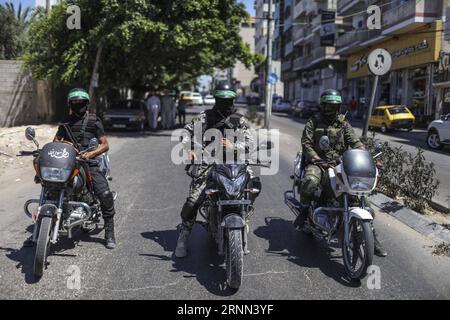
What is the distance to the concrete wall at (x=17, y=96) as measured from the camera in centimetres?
2152

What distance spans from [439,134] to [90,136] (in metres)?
15.7

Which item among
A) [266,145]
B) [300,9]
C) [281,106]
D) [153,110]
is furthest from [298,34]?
[266,145]

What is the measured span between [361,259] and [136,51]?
18.7 m

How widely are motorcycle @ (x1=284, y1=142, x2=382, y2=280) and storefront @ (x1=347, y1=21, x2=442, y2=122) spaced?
21.7 m

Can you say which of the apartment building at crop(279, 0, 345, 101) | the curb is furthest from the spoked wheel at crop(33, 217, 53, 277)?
the apartment building at crop(279, 0, 345, 101)

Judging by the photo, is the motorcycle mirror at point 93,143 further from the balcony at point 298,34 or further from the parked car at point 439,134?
the balcony at point 298,34

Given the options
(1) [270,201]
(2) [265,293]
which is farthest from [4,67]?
(2) [265,293]

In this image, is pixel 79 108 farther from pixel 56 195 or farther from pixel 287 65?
pixel 287 65

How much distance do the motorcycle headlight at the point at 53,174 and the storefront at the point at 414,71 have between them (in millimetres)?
23035

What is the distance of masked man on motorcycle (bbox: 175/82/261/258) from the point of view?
538cm

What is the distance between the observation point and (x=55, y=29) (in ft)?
72.2

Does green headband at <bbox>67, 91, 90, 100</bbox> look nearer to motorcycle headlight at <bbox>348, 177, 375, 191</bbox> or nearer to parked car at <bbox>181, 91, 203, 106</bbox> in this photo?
motorcycle headlight at <bbox>348, 177, 375, 191</bbox>

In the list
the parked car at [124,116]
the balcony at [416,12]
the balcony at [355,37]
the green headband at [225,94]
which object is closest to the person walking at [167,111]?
the parked car at [124,116]
